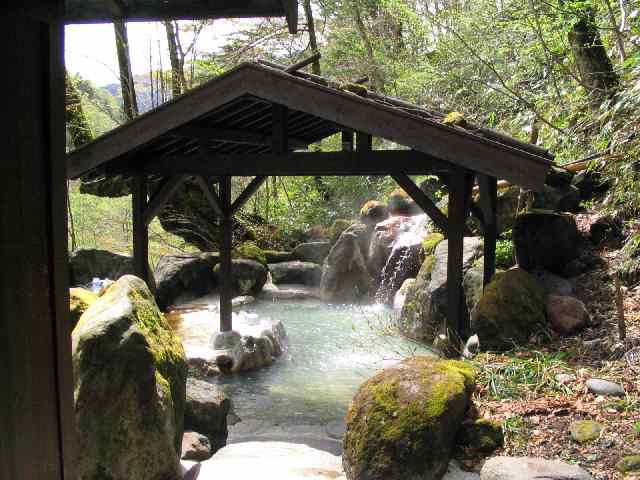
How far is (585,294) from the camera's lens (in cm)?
635

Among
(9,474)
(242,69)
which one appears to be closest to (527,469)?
(9,474)

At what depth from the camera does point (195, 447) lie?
15.2 feet

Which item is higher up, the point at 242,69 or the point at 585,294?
the point at 242,69

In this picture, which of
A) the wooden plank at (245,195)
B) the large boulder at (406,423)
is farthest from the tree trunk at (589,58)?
the large boulder at (406,423)

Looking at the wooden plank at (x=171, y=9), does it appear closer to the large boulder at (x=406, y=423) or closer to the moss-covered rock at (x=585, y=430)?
the large boulder at (x=406, y=423)

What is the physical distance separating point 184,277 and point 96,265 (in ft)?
6.86

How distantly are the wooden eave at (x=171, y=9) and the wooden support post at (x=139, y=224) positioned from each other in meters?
5.94

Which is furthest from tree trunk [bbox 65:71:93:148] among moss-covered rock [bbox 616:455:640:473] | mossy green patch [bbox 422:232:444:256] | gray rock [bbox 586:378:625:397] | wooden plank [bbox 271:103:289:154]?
moss-covered rock [bbox 616:455:640:473]

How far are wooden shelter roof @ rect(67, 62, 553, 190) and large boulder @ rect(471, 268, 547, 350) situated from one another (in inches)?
54.6

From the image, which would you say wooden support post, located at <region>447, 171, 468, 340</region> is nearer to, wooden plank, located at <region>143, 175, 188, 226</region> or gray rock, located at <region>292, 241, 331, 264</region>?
wooden plank, located at <region>143, 175, 188, 226</region>

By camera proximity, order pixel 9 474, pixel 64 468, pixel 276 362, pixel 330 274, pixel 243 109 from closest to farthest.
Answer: pixel 9 474
pixel 64 468
pixel 243 109
pixel 276 362
pixel 330 274

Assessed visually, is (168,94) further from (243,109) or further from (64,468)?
(64,468)

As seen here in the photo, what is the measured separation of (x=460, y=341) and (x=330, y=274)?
753 centimetres

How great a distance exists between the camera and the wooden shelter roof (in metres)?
5.12
